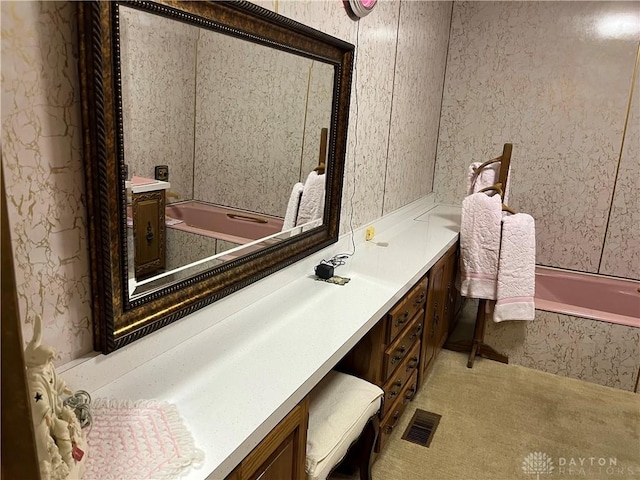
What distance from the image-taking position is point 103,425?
1016mm

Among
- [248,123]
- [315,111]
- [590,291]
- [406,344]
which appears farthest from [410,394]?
[590,291]

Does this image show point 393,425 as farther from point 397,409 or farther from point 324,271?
point 324,271

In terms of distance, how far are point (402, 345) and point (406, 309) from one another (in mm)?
157

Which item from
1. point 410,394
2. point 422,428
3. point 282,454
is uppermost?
point 282,454

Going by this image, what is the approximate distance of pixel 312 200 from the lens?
1.96 m

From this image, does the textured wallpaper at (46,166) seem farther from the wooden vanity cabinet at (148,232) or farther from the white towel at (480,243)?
the white towel at (480,243)

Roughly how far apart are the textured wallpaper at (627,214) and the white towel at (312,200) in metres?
2.37

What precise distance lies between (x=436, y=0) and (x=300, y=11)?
72.6 inches

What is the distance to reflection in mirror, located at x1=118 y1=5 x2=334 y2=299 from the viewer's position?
3.77 ft

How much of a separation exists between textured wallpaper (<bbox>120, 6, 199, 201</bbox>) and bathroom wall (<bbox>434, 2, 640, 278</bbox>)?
9.30 feet

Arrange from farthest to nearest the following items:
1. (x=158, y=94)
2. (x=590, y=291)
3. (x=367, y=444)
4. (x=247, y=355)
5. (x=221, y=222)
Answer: (x=590, y=291)
(x=367, y=444)
(x=221, y=222)
(x=247, y=355)
(x=158, y=94)

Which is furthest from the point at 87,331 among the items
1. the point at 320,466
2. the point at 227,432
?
the point at 320,466

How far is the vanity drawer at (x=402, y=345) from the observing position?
6.34 ft

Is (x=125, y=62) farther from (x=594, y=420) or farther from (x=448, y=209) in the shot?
(x=448, y=209)
